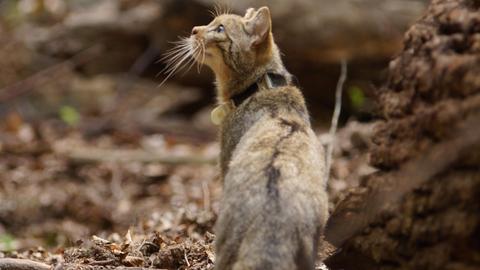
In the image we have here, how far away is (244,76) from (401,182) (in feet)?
7.32

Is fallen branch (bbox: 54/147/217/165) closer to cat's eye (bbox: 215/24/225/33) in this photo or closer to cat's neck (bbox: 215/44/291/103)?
cat's neck (bbox: 215/44/291/103)

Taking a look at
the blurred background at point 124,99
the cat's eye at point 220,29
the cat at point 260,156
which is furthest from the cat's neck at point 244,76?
the blurred background at point 124,99

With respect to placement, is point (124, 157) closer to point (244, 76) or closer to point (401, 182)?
point (244, 76)

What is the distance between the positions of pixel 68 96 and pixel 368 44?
749 cm

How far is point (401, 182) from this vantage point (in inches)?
184

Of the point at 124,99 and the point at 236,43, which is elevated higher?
the point at 124,99

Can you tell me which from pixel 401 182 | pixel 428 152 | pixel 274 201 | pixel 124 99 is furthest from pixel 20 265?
pixel 124 99

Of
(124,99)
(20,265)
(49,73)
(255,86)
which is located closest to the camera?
(20,265)

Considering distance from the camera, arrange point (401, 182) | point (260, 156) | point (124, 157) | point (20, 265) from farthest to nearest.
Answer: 1. point (124, 157)
2. point (20, 265)
3. point (260, 156)
4. point (401, 182)

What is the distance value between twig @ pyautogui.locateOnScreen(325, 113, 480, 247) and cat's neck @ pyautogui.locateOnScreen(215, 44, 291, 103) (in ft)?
4.60

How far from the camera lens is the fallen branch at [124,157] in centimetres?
1285

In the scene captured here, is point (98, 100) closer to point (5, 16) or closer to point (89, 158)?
point (5, 16)

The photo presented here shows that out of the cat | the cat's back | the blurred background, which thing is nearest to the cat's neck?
the cat

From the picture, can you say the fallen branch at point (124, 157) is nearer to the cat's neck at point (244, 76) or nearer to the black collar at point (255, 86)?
the cat's neck at point (244, 76)
